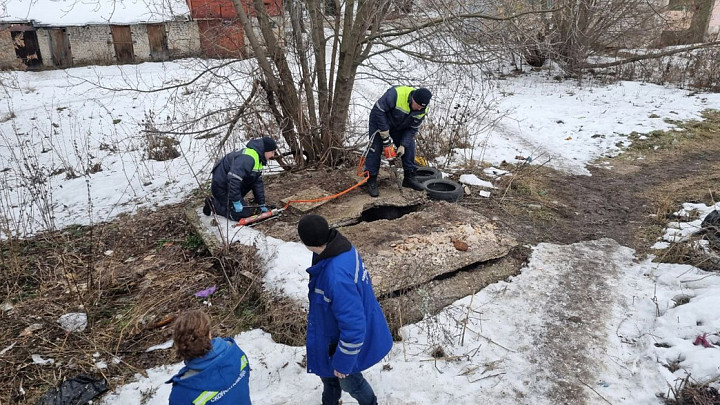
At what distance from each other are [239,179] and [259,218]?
0.56 metres

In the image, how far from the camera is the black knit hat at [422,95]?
17.9 ft

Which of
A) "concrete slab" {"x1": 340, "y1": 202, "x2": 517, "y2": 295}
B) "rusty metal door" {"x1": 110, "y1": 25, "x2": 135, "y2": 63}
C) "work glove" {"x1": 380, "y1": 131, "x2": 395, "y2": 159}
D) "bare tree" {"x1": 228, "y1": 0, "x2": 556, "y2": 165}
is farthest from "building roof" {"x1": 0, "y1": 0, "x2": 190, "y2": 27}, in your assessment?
"concrete slab" {"x1": 340, "y1": 202, "x2": 517, "y2": 295}

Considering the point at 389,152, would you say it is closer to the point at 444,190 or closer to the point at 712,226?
the point at 444,190

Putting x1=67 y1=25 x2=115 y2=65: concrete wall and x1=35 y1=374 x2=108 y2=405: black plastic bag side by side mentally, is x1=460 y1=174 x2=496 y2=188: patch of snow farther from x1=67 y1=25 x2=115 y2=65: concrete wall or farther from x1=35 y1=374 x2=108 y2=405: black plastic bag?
x1=67 y1=25 x2=115 y2=65: concrete wall

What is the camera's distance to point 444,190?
6477 millimetres

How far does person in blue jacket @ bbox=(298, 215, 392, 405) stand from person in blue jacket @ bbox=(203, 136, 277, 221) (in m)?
3.02

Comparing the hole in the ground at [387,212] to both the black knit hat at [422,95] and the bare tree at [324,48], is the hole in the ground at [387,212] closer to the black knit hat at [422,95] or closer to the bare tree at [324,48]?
the black knit hat at [422,95]

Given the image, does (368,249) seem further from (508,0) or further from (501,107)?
(501,107)

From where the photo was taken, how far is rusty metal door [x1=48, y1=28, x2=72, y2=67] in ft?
66.3

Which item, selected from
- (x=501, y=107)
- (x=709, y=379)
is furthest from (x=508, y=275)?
(x=501, y=107)

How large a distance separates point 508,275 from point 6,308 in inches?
199

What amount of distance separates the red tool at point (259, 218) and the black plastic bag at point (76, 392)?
2356 millimetres

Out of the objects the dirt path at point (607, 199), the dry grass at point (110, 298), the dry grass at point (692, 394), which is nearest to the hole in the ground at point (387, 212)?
the dirt path at point (607, 199)

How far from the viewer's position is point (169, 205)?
275 inches
